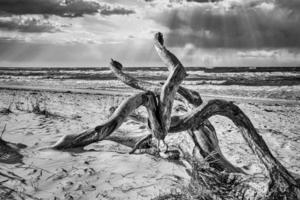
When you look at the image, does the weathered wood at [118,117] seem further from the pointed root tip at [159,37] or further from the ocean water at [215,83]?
the ocean water at [215,83]

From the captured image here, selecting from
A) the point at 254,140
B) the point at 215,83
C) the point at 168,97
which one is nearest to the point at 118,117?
the point at 168,97

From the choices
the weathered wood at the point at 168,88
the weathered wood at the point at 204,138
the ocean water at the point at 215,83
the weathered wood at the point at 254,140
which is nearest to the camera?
the weathered wood at the point at 254,140

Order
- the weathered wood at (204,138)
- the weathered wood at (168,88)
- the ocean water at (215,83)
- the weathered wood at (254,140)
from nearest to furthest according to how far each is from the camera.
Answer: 1. the weathered wood at (254,140)
2. the weathered wood at (168,88)
3. the weathered wood at (204,138)
4. the ocean water at (215,83)

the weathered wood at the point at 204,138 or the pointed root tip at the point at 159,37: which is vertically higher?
the pointed root tip at the point at 159,37

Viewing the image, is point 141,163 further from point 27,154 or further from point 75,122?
point 75,122

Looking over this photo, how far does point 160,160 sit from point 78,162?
1185mm

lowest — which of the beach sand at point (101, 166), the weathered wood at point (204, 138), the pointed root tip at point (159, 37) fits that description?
the beach sand at point (101, 166)

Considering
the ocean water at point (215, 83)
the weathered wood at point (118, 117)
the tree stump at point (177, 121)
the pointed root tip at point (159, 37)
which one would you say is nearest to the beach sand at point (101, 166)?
the tree stump at point (177, 121)

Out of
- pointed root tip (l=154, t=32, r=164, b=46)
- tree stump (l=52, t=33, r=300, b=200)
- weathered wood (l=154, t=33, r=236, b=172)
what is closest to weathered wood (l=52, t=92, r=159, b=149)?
tree stump (l=52, t=33, r=300, b=200)

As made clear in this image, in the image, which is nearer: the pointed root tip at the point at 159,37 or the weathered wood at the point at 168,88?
the weathered wood at the point at 168,88

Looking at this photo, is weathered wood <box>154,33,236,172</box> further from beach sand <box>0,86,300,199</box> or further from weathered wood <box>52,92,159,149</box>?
weathered wood <box>52,92,159,149</box>

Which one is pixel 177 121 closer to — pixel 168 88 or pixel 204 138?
pixel 168 88

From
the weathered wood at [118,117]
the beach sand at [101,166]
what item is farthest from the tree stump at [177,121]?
the beach sand at [101,166]

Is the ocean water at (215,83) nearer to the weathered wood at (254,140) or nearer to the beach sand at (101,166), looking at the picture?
the beach sand at (101,166)
